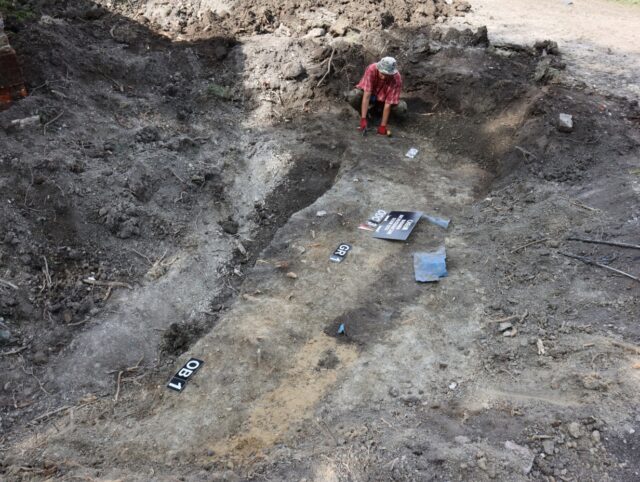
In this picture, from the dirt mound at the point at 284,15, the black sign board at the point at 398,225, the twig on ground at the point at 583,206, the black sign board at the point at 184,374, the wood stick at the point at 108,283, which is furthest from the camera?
the dirt mound at the point at 284,15

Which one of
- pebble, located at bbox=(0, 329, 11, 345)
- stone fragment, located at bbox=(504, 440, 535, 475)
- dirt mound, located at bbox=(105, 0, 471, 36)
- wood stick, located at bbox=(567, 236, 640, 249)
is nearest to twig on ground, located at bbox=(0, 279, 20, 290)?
pebble, located at bbox=(0, 329, 11, 345)

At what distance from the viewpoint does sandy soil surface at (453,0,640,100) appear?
26.1 ft

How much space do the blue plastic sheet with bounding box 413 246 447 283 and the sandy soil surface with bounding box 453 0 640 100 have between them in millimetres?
4166

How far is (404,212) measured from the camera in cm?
631

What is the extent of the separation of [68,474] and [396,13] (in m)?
8.75

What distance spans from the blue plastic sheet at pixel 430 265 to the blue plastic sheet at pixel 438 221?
52 centimetres

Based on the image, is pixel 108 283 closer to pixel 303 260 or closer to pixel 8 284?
pixel 8 284

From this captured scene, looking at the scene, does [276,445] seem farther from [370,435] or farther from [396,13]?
[396,13]

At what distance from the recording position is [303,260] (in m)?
5.75

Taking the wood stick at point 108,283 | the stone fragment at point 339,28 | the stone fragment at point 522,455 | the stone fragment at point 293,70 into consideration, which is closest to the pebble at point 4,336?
the wood stick at point 108,283

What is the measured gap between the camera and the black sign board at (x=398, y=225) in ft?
19.5

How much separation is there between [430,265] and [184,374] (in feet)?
8.60

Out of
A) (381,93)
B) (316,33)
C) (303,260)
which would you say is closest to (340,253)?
(303,260)

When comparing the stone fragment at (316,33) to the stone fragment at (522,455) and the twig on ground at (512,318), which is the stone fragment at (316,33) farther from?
the stone fragment at (522,455)
